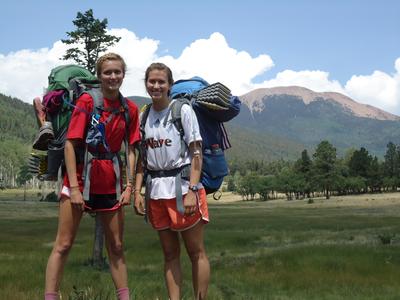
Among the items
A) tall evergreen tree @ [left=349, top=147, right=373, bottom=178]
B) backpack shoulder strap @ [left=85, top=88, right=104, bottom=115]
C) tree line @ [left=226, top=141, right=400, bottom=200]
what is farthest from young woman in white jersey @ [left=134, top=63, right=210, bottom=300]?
tall evergreen tree @ [left=349, top=147, right=373, bottom=178]

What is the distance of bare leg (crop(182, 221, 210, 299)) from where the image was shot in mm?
5328

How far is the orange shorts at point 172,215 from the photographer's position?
524cm

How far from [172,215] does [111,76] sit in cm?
165

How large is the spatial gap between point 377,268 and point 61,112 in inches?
501

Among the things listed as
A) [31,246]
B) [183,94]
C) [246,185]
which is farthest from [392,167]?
[183,94]

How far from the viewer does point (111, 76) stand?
200 inches

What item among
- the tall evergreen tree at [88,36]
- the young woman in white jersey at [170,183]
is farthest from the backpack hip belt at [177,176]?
the tall evergreen tree at [88,36]

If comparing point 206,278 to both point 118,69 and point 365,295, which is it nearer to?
point 118,69

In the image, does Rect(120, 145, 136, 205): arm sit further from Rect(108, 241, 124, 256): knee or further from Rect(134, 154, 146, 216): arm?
Rect(108, 241, 124, 256): knee

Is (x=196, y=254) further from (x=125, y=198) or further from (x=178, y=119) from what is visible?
(x=178, y=119)

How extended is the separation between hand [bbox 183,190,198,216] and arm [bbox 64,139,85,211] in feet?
3.54

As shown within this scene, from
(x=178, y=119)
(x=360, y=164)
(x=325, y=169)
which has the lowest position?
(x=178, y=119)

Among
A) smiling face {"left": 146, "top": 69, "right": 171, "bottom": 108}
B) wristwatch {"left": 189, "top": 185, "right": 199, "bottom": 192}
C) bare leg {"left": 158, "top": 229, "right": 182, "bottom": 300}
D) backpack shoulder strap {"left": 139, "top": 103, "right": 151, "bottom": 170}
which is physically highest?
smiling face {"left": 146, "top": 69, "right": 171, "bottom": 108}

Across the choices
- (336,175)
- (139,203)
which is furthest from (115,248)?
(336,175)
